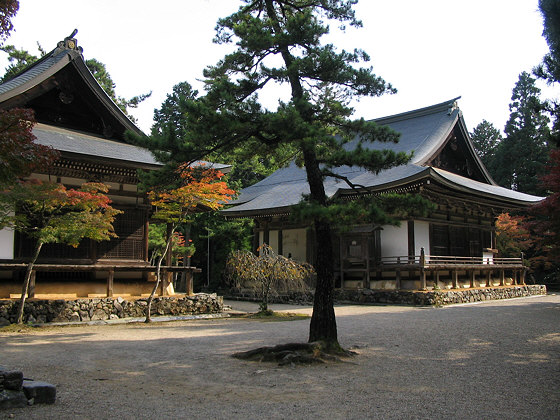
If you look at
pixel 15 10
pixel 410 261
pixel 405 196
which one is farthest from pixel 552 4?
pixel 410 261

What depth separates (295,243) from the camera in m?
24.2

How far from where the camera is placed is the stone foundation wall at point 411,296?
62.1 ft

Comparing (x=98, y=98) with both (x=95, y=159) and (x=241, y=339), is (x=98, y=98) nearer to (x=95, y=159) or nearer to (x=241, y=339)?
(x=95, y=159)

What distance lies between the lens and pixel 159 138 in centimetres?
829

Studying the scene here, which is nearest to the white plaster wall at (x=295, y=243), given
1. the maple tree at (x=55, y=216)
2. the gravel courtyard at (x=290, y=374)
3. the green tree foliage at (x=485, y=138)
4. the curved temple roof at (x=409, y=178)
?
the curved temple roof at (x=409, y=178)

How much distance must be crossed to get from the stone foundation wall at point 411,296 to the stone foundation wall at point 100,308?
20.1 feet

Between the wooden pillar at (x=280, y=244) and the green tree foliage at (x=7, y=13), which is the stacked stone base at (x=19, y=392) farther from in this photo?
the wooden pillar at (x=280, y=244)

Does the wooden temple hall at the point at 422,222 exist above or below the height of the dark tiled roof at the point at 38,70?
below

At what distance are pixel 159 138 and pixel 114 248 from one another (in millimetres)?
7873

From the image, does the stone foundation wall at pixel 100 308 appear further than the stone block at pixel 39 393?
Yes

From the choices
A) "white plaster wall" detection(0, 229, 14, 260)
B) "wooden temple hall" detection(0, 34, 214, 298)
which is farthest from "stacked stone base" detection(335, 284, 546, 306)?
"white plaster wall" detection(0, 229, 14, 260)

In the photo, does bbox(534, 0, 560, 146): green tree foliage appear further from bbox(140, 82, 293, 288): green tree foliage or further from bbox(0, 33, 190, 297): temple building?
bbox(0, 33, 190, 297): temple building

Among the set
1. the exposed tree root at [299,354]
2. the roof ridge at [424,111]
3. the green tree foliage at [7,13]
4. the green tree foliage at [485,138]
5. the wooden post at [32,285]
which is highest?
the green tree foliage at [485,138]

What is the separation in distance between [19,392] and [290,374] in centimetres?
353
